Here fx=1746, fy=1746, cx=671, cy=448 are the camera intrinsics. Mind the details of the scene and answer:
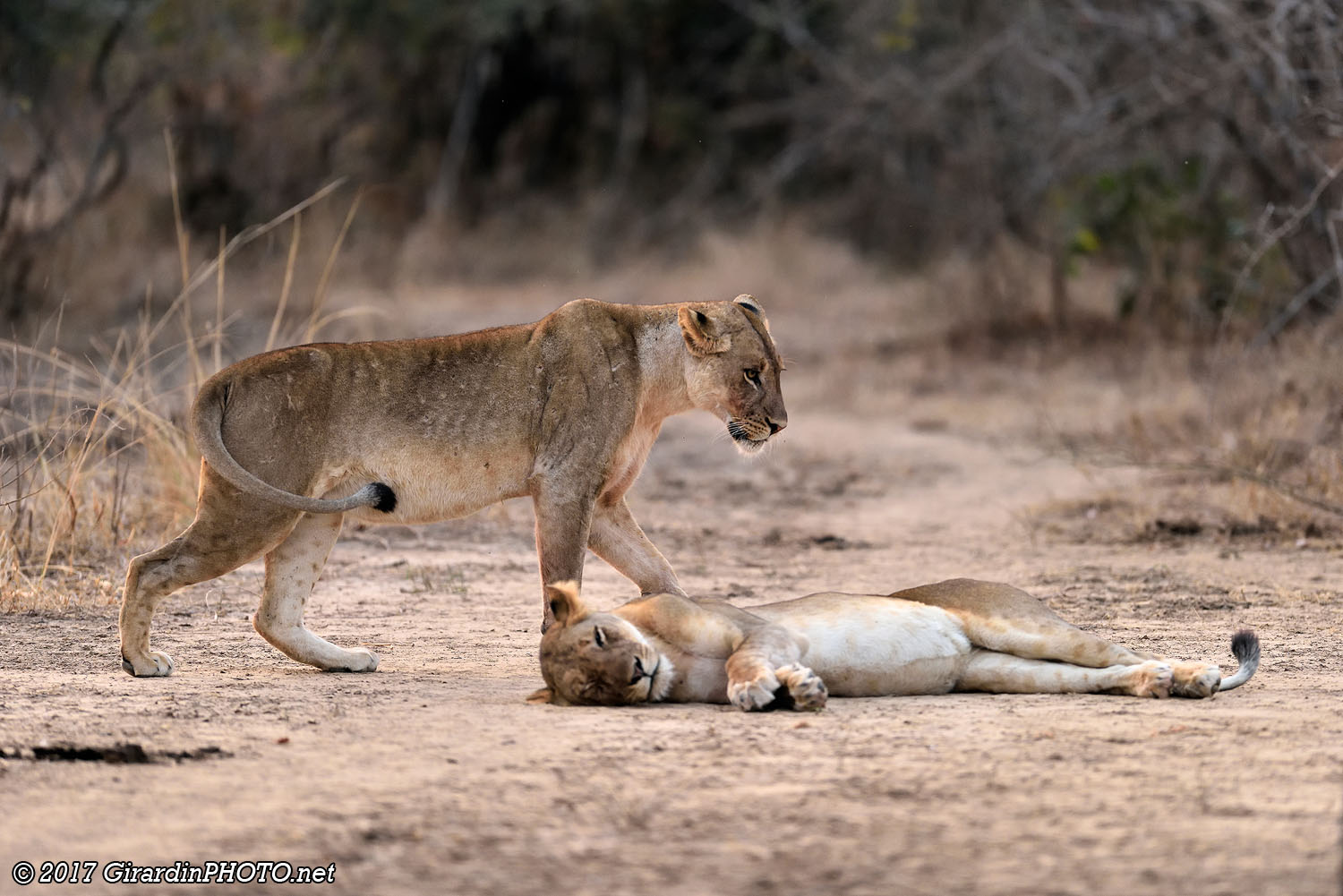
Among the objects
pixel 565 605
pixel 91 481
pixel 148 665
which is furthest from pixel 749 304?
pixel 91 481

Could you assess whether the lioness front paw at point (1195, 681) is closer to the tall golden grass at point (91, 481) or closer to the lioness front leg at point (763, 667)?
the lioness front leg at point (763, 667)

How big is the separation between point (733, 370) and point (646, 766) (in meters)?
2.08

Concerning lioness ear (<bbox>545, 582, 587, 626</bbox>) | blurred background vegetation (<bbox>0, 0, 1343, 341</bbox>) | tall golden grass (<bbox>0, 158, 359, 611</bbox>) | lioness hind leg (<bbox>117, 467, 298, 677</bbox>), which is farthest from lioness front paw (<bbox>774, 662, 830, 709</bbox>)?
blurred background vegetation (<bbox>0, 0, 1343, 341</bbox>)

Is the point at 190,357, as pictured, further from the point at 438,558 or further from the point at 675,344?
the point at 675,344

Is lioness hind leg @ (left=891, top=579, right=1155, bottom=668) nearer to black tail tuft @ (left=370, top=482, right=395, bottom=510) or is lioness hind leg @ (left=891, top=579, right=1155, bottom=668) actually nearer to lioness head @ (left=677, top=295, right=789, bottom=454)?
lioness head @ (left=677, top=295, right=789, bottom=454)

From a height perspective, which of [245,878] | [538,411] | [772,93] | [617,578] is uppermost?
[772,93]

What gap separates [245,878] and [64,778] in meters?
0.89

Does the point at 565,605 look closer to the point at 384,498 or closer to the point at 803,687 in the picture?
the point at 803,687

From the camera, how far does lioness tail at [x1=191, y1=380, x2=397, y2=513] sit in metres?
5.07

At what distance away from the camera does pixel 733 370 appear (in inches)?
226

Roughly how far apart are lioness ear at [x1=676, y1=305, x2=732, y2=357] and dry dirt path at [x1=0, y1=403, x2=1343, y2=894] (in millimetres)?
1159

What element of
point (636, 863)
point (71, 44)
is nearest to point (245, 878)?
point (636, 863)

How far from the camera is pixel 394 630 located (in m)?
6.21

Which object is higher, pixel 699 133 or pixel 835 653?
pixel 699 133
